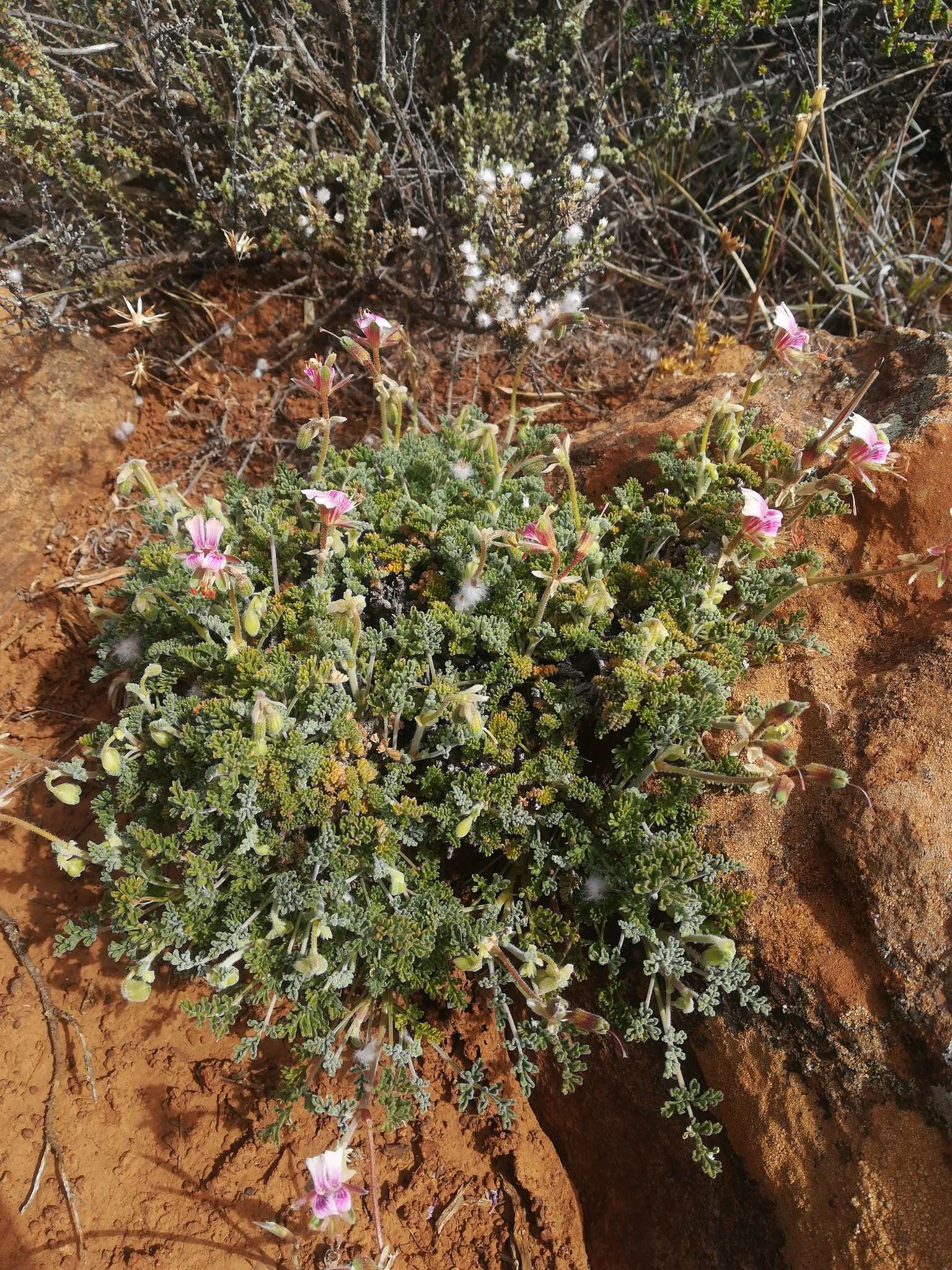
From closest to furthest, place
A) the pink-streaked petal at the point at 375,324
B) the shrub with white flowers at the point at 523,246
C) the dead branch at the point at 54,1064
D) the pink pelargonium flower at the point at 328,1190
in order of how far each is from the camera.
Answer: the pink pelargonium flower at the point at 328,1190 → the dead branch at the point at 54,1064 → the pink-streaked petal at the point at 375,324 → the shrub with white flowers at the point at 523,246

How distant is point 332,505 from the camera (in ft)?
6.78

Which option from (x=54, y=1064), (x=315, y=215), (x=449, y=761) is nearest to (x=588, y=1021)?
(x=449, y=761)

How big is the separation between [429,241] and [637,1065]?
3481 mm

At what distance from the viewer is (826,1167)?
6.01ft

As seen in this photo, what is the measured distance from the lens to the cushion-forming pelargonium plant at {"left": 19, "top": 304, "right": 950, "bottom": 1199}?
2.08 metres

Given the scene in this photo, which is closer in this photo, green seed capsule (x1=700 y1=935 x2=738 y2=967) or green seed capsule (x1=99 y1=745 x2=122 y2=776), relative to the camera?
green seed capsule (x1=700 y1=935 x2=738 y2=967)

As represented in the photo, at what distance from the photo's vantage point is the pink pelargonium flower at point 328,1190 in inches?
67.7

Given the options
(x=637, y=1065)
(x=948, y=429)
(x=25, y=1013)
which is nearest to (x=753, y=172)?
(x=948, y=429)

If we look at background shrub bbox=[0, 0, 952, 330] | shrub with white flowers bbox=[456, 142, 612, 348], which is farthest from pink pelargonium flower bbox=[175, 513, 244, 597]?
background shrub bbox=[0, 0, 952, 330]

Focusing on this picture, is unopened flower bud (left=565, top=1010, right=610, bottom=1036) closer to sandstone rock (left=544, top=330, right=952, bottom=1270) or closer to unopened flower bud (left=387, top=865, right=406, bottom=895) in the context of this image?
sandstone rock (left=544, top=330, right=952, bottom=1270)

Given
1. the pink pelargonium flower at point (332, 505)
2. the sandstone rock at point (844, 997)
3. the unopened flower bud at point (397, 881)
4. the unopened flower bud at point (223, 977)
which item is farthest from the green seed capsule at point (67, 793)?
the sandstone rock at point (844, 997)

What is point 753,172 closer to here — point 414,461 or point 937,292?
point 937,292

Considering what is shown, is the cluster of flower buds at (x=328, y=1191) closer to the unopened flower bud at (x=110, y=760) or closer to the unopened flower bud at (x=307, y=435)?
the unopened flower bud at (x=110, y=760)

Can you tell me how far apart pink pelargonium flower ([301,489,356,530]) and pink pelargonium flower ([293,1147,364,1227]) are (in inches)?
56.5
